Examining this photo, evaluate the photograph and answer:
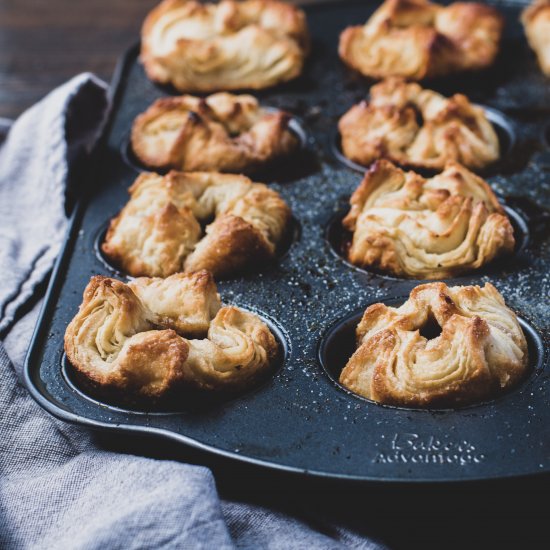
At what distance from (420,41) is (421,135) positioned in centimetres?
70

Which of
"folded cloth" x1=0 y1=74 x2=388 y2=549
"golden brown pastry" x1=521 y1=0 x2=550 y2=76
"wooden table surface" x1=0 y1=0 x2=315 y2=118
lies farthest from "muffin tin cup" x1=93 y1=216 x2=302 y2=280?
"wooden table surface" x1=0 y1=0 x2=315 y2=118

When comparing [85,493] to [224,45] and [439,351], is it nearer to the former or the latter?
[439,351]

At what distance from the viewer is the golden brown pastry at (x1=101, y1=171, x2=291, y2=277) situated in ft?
10.9

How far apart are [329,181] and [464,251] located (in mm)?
759

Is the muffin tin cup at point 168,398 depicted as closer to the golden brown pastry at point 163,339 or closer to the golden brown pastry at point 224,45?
the golden brown pastry at point 163,339

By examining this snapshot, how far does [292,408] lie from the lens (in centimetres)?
273

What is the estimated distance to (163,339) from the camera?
278cm

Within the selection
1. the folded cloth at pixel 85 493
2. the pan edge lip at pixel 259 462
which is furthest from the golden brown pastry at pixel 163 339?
the folded cloth at pixel 85 493

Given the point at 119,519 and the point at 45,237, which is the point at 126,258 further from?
the point at 119,519

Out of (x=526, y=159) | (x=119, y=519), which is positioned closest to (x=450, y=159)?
(x=526, y=159)

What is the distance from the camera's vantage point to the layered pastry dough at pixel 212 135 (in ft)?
12.7

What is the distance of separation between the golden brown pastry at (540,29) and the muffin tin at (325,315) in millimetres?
82

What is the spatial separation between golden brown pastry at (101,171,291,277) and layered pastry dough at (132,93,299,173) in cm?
23

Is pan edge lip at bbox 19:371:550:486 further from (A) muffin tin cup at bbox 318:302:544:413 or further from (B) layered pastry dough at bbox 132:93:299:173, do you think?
(B) layered pastry dough at bbox 132:93:299:173
